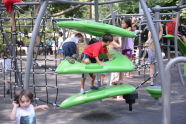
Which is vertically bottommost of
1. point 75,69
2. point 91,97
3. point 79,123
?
point 79,123

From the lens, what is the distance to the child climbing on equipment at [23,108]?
11.9 feet

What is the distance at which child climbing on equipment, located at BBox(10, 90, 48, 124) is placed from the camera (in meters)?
3.61

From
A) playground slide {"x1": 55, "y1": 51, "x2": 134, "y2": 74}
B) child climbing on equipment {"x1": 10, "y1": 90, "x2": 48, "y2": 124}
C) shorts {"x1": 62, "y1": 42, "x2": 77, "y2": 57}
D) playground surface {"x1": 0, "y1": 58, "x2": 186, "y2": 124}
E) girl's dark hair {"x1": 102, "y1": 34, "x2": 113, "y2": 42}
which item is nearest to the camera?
child climbing on equipment {"x1": 10, "y1": 90, "x2": 48, "y2": 124}

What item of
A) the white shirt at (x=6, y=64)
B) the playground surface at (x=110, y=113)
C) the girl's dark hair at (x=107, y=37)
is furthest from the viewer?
the white shirt at (x=6, y=64)

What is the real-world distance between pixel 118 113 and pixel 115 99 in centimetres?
115

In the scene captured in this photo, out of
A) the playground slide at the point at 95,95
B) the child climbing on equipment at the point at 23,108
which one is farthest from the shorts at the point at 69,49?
the child climbing on equipment at the point at 23,108

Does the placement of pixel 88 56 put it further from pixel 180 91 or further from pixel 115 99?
pixel 180 91

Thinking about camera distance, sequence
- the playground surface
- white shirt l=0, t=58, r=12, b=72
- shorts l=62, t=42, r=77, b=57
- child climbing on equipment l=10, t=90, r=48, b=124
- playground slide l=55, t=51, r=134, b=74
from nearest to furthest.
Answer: child climbing on equipment l=10, t=90, r=48, b=124 < playground slide l=55, t=51, r=134, b=74 < the playground surface < shorts l=62, t=42, r=77, b=57 < white shirt l=0, t=58, r=12, b=72

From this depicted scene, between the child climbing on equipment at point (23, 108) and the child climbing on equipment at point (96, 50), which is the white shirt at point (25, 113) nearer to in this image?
the child climbing on equipment at point (23, 108)

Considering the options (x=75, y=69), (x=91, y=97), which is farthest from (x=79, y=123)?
(x=75, y=69)

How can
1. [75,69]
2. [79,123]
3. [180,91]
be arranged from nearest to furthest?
[75,69], [79,123], [180,91]

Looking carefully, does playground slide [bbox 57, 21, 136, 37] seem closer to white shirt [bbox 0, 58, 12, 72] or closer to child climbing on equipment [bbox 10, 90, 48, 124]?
child climbing on equipment [bbox 10, 90, 48, 124]

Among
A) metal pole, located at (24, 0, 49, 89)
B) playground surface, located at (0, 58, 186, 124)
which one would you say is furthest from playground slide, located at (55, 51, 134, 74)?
playground surface, located at (0, 58, 186, 124)

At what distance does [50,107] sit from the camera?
20.8ft
